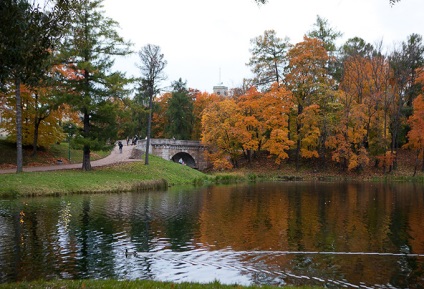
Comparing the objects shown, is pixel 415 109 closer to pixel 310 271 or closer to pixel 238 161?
pixel 238 161

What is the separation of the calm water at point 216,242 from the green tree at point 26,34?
583cm

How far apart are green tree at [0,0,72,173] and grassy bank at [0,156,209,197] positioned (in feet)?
47.9

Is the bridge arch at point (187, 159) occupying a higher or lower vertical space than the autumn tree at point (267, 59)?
lower

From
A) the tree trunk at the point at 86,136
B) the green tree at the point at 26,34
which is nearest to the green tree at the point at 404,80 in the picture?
the tree trunk at the point at 86,136

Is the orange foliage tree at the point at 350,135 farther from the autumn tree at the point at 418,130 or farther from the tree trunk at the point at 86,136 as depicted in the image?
the tree trunk at the point at 86,136

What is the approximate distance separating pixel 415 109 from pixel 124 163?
36.7 m

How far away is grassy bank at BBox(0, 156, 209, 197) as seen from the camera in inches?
1022

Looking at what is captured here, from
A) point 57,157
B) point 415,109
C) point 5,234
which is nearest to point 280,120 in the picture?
point 415,109

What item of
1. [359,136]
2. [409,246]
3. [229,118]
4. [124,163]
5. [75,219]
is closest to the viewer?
[409,246]

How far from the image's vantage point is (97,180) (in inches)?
1216

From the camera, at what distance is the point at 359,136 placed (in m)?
48.9

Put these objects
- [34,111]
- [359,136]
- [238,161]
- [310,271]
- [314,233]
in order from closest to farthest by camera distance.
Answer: [310,271]
[314,233]
[34,111]
[359,136]
[238,161]

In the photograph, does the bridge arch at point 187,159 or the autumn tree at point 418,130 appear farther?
the bridge arch at point 187,159

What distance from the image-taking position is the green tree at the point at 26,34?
10.9 metres
